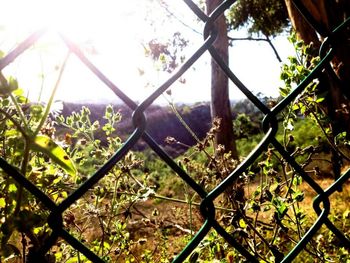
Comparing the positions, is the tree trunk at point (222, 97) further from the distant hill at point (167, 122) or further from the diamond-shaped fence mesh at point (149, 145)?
the distant hill at point (167, 122)

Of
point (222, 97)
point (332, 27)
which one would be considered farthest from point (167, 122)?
point (332, 27)

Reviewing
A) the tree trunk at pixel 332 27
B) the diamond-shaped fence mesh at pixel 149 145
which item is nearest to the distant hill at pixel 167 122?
the tree trunk at pixel 332 27

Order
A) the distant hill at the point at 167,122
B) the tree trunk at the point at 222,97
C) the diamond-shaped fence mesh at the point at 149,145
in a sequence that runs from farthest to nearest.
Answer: the distant hill at the point at 167,122
the tree trunk at the point at 222,97
the diamond-shaped fence mesh at the point at 149,145

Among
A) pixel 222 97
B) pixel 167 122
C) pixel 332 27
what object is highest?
pixel 332 27

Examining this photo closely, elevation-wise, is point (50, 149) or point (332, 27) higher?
point (332, 27)

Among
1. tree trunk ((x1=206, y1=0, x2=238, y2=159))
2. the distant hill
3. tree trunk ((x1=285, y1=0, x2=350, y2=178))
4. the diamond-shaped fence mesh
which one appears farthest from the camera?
the distant hill

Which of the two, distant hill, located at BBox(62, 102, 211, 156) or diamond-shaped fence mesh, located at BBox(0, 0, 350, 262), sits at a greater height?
diamond-shaped fence mesh, located at BBox(0, 0, 350, 262)

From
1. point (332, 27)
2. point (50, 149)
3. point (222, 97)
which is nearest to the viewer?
point (50, 149)

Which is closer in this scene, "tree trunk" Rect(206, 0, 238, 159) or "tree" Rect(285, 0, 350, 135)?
"tree" Rect(285, 0, 350, 135)

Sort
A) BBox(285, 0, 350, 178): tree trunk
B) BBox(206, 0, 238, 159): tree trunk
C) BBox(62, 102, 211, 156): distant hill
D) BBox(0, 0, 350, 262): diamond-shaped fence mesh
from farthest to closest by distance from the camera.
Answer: BBox(62, 102, 211, 156): distant hill < BBox(206, 0, 238, 159): tree trunk < BBox(285, 0, 350, 178): tree trunk < BBox(0, 0, 350, 262): diamond-shaped fence mesh

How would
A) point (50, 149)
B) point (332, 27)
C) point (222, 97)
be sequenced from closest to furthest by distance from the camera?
1. point (50, 149)
2. point (332, 27)
3. point (222, 97)

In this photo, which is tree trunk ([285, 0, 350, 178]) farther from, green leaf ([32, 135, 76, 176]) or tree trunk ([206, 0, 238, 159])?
green leaf ([32, 135, 76, 176])

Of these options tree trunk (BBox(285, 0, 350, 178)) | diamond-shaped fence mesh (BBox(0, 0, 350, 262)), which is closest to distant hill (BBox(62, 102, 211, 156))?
tree trunk (BBox(285, 0, 350, 178))

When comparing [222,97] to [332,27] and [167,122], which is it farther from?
[167,122]
